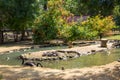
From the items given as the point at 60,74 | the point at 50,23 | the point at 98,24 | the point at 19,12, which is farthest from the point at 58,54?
the point at 98,24

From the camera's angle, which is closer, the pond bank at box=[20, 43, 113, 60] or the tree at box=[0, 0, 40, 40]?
the pond bank at box=[20, 43, 113, 60]

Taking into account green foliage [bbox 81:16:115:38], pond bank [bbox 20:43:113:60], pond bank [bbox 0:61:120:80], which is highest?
green foliage [bbox 81:16:115:38]

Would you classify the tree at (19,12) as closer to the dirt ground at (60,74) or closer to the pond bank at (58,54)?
the pond bank at (58,54)

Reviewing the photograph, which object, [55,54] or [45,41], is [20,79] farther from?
[45,41]

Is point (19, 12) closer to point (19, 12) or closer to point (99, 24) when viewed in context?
point (19, 12)

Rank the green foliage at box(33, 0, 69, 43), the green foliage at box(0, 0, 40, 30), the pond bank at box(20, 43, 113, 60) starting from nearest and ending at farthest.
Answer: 1. the pond bank at box(20, 43, 113, 60)
2. the green foliage at box(0, 0, 40, 30)
3. the green foliage at box(33, 0, 69, 43)

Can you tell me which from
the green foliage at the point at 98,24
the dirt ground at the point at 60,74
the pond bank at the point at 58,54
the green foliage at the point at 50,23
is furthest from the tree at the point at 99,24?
the dirt ground at the point at 60,74

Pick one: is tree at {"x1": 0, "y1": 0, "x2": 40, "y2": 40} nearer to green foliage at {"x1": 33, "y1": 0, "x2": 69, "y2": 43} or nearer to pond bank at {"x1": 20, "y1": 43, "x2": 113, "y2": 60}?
green foliage at {"x1": 33, "y1": 0, "x2": 69, "y2": 43}

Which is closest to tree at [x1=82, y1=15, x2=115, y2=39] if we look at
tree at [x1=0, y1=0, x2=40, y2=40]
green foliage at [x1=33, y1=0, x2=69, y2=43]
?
green foliage at [x1=33, y1=0, x2=69, y2=43]

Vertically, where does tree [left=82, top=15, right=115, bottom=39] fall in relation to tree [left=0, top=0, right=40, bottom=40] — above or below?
below

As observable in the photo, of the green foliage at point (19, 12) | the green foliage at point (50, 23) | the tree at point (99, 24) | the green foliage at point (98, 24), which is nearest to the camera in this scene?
the green foliage at point (19, 12)

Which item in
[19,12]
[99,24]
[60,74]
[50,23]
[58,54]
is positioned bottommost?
[58,54]

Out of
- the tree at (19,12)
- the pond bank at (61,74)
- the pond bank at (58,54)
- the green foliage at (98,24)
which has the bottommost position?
the pond bank at (58,54)

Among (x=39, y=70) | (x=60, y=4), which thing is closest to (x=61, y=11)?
(x=60, y=4)
